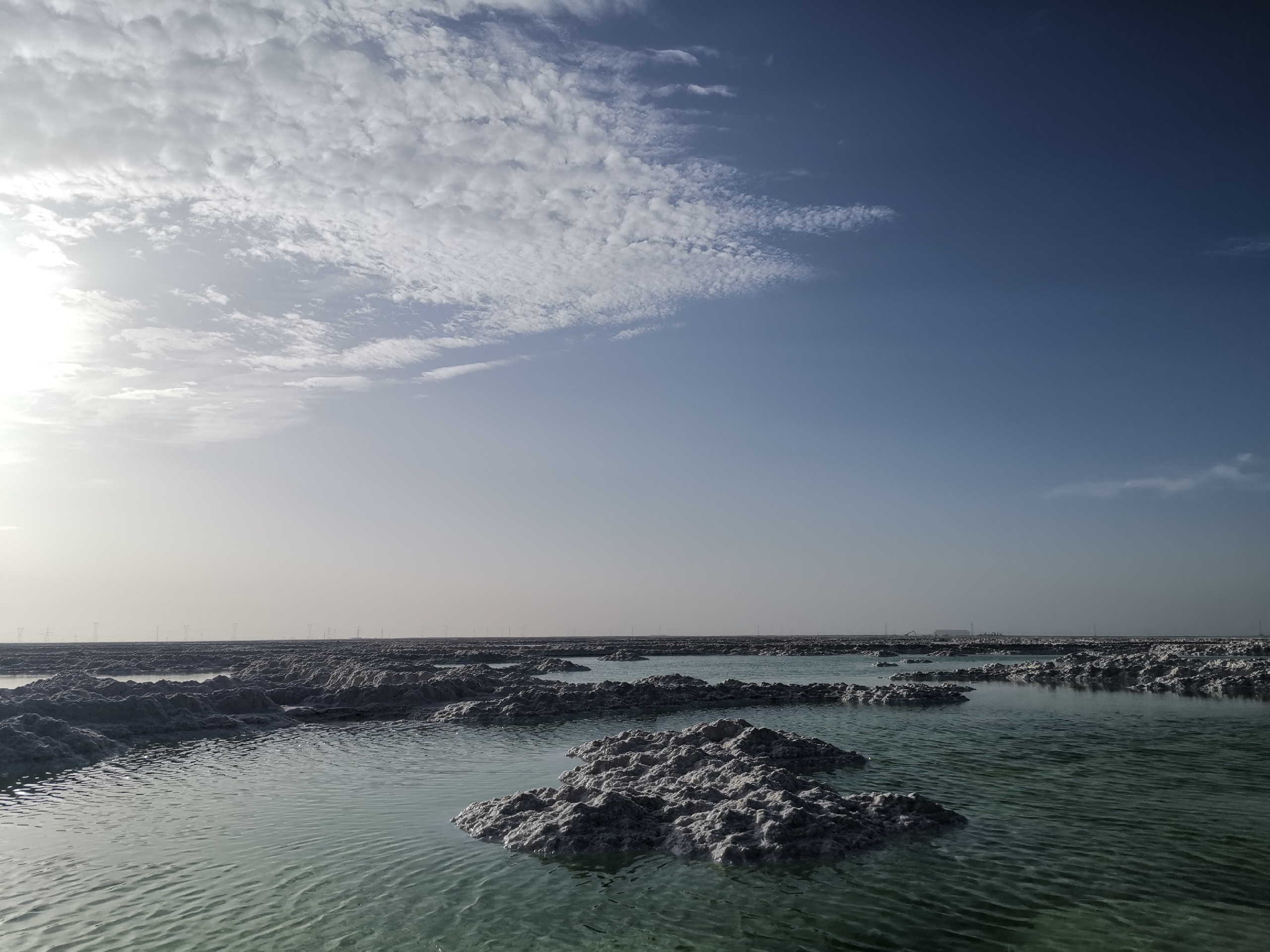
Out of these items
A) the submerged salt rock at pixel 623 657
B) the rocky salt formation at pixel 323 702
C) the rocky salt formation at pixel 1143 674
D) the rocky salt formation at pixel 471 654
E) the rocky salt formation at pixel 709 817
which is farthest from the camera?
the submerged salt rock at pixel 623 657

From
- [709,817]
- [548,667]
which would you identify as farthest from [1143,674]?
[709,817]

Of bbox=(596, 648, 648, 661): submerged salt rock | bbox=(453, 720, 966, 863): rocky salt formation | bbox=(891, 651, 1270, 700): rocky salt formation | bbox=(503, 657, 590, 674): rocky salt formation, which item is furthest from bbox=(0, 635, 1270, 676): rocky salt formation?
bbox=(453, 720, 966, 863): rocky salt formation

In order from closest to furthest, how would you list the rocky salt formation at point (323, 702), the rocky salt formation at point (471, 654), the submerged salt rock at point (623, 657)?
the rocky salt formation at point (323, 702), the rocky salt formation at point (471, 654), the submerged salt rock at point (623, 657)

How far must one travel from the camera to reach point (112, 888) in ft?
48.8

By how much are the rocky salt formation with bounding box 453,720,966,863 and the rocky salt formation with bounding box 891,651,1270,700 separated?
153 feet

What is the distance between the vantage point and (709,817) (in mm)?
17531

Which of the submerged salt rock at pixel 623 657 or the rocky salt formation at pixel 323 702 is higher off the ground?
the rocky salt formation at pixel 323 702

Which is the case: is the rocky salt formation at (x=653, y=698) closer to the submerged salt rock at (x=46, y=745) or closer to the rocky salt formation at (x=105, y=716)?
the rocky salt formation at (x=105, y=716)

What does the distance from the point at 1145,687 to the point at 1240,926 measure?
52458 millimetres

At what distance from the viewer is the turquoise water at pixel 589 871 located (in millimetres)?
12414

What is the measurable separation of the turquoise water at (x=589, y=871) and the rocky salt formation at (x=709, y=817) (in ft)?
2.01

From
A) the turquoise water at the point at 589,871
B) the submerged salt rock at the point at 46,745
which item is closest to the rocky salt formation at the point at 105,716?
the submerged salt rock at the point at 46,745

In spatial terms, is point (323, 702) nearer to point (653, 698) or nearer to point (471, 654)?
point (653, 698)

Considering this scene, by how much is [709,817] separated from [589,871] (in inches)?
130
